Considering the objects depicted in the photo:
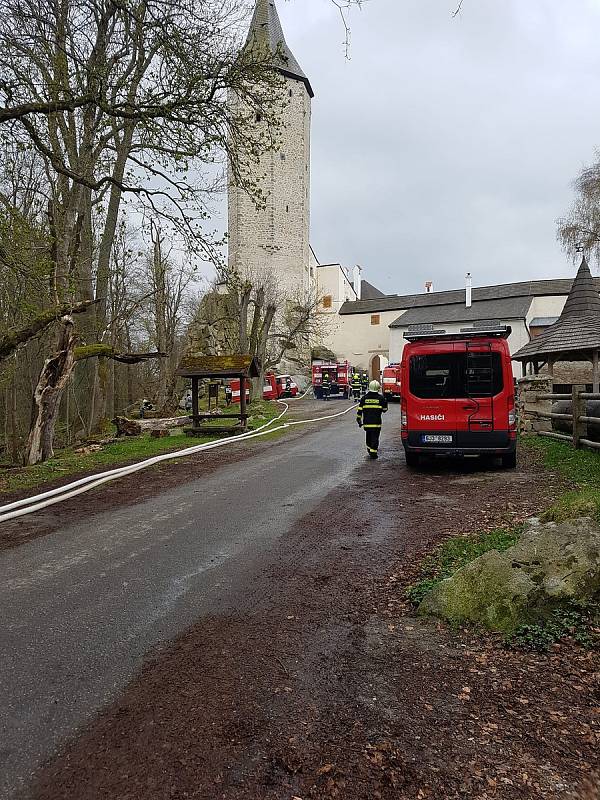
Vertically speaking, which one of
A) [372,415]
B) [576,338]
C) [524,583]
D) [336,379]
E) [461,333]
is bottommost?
[524,583]

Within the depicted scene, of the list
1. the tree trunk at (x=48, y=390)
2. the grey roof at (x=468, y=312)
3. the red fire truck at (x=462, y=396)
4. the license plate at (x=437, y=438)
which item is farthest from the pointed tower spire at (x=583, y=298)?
the grey roof at (x=468, y=312)

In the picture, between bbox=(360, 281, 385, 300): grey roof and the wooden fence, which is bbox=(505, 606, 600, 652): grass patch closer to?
the wooden fence

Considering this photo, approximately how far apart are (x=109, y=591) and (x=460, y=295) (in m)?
56.6

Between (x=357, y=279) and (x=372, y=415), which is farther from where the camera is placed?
(x=357, y=279)

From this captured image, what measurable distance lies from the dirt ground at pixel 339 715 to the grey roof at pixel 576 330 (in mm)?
14227

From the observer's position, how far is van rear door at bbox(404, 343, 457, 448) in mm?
10586

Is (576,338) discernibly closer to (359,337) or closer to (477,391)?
(477,391)

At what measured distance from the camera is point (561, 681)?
10.8 feet

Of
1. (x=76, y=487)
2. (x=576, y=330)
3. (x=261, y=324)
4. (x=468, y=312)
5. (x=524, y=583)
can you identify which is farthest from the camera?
(x=468, y=312)

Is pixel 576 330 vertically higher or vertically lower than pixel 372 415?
higher

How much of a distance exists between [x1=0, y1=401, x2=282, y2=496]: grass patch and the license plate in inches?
261

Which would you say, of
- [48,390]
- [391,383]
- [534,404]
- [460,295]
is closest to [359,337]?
[460,295]

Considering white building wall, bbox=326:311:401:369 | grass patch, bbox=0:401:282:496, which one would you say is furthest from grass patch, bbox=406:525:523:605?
white building wall, bbox=326:311:401:369

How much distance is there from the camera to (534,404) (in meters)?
15.1
